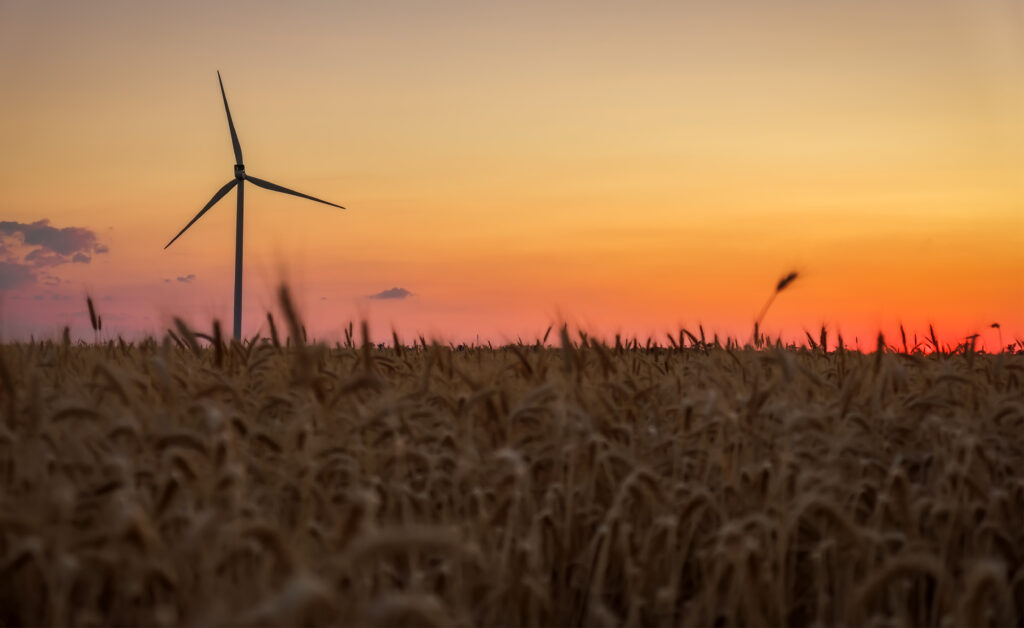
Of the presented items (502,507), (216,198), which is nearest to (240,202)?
(216,198)

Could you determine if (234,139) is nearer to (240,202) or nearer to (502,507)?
(240,202)

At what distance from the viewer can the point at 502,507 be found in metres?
3.75

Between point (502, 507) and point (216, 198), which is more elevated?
point (216, 198)

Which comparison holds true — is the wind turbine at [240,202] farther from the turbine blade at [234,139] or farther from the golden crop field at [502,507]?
the golden crop field at [502,507]

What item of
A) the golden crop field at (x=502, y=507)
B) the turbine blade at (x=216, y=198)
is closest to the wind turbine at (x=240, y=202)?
the turbine blade at (x=216, y=198)

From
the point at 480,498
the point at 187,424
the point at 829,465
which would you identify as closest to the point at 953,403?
the point at 829,465

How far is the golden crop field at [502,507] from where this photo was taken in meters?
2.92

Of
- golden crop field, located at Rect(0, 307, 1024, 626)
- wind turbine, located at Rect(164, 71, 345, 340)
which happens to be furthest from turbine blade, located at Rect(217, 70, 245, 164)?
golden crop field, located at Rect(0, 307, 1024, 626)

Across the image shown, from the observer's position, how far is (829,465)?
15.5ft

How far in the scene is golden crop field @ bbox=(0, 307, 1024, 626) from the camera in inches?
115

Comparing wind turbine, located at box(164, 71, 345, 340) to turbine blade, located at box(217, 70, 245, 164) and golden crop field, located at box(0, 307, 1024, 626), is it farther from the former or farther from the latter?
golden crop field, located at box(0, 307, 1024, 626)

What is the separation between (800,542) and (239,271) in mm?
25868

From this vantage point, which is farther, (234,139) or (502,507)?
(234,139)

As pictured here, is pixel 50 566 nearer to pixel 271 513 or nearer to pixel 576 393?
pixel 271 513
